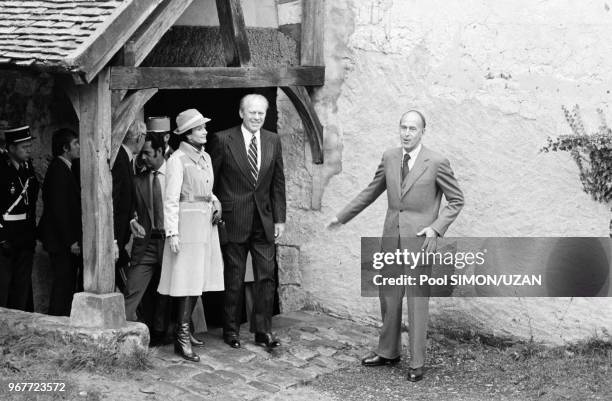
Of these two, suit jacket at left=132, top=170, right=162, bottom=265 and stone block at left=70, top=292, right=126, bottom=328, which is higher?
suit jacket at left=132, top=170, right=162, bottom=265

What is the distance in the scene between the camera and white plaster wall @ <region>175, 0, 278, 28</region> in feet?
27.0

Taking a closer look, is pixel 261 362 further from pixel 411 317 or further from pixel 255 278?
pixel 411 317

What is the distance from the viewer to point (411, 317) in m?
6.78

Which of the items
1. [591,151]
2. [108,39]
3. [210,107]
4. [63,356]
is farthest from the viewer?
[210,107]

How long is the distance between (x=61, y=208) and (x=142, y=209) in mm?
674

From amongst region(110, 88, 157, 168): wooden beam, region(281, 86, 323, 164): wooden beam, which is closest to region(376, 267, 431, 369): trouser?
region(281, 86, 323, 164): wooden beam

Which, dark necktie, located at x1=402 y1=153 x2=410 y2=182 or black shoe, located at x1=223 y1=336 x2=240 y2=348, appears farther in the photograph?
black shoe, located at x1=223 y1=336 x2=240 y2=348

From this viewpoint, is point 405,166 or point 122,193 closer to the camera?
point 405,166

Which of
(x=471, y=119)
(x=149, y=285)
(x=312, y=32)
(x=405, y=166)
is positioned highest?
(x=312, y=32)

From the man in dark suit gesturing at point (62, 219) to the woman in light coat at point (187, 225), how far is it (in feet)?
3.00

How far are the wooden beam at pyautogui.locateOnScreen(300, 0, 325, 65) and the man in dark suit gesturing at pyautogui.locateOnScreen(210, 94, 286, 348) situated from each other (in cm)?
119

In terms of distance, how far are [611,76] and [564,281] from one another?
156cm

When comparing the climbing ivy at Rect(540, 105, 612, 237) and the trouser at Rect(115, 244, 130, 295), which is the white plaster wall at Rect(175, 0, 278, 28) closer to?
the trouser at Rect(115, 244, 130, 295)

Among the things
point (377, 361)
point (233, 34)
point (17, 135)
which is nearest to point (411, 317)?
point (377, 361)
